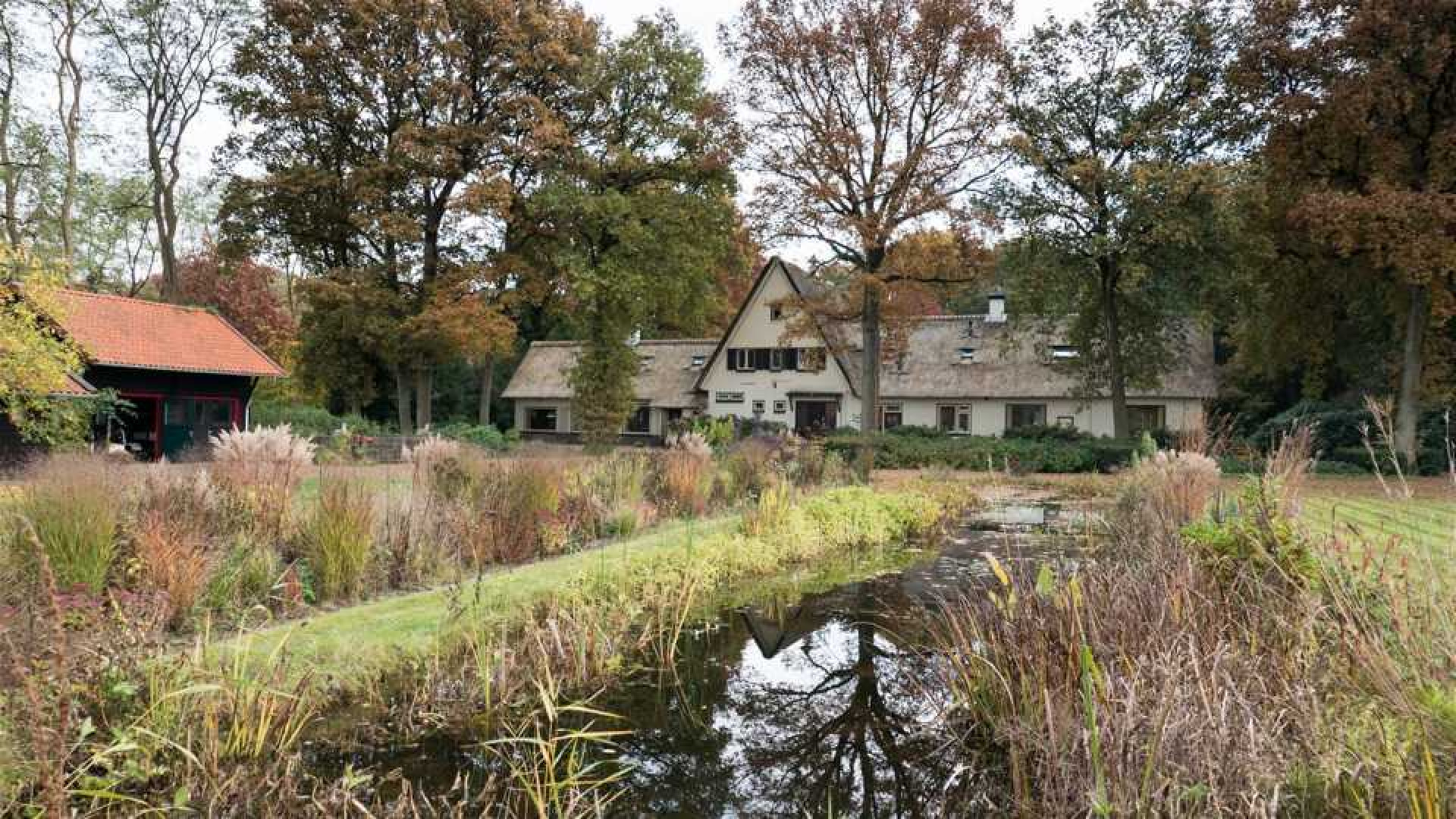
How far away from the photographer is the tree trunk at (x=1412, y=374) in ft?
64.4

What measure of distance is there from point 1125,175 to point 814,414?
15.4 metres

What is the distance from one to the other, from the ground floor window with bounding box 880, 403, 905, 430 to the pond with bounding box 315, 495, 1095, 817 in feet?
86.4

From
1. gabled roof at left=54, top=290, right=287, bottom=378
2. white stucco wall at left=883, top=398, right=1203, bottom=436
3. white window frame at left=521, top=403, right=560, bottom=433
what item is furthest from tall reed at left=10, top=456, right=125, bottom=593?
white window frame at left=521, top=403, right=560, bottom=433

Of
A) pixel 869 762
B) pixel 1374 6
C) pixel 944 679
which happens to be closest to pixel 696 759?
pixel 869 762

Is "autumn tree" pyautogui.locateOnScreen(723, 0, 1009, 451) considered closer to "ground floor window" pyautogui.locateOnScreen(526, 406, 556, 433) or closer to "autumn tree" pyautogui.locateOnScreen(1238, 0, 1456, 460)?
"autumn tree" pyautogui.locateOnScreen(1238, 0, 1456, 460)

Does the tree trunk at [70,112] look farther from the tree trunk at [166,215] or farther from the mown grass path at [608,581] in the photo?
the mown grass path at [608,581]

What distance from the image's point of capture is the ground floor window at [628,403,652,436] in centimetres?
3784

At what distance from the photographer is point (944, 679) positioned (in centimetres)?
493

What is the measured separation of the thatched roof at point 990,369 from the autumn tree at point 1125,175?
3.22 meters

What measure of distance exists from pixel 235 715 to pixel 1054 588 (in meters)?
4.34

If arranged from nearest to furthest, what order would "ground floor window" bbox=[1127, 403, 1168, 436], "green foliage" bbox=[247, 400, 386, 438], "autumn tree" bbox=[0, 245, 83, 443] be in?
"autumn tree" bbox=[0, 245, 83, 443] < "green foliage" bbox=[247, 400, 386, 438] < "ground floor window" bbox=[1127, 403, 1168, 436]

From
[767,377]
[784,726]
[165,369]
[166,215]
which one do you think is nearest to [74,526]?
[784,726]

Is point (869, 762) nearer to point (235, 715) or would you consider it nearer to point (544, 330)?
point (235, 715)

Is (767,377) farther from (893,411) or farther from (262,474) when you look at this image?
(262,474)
